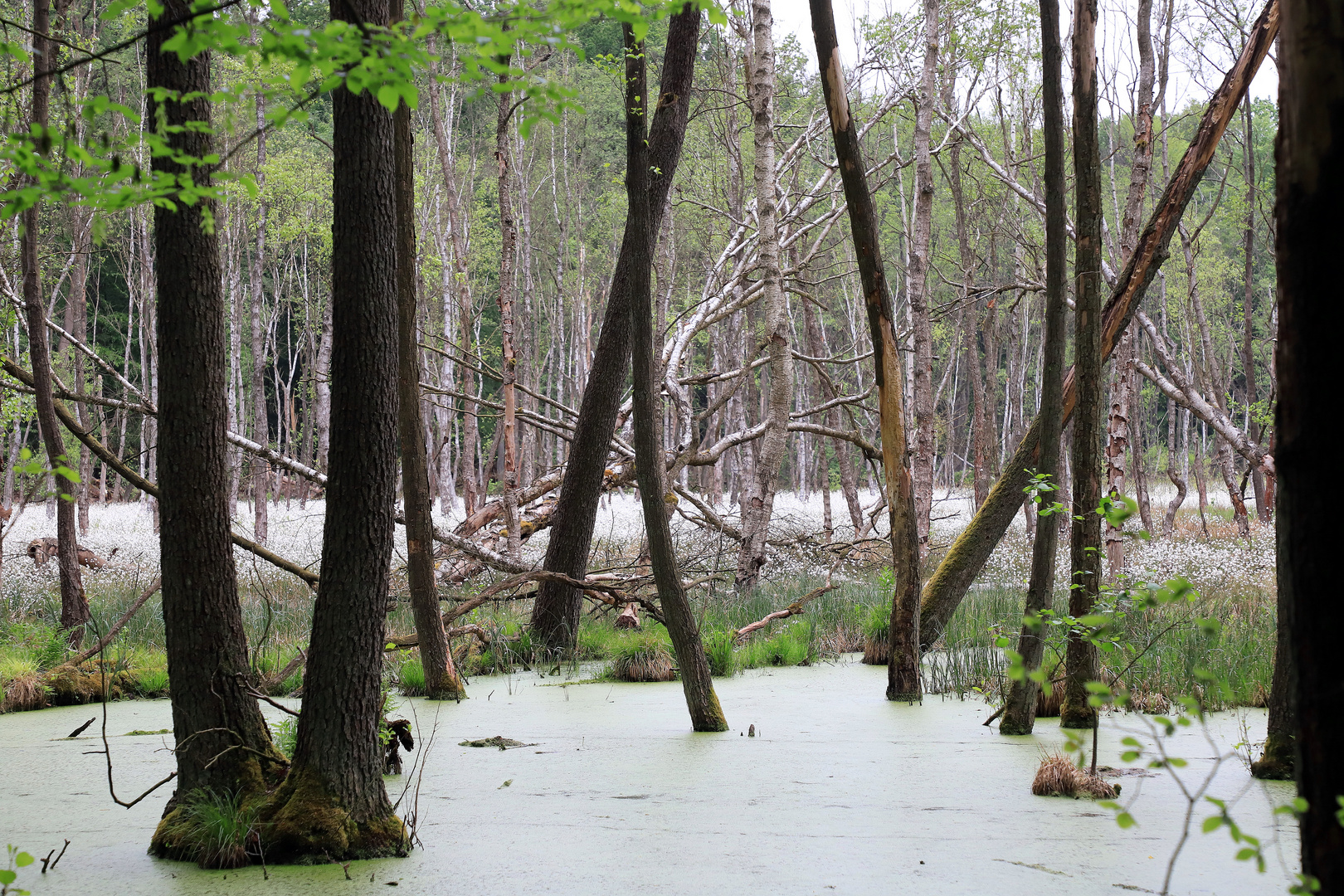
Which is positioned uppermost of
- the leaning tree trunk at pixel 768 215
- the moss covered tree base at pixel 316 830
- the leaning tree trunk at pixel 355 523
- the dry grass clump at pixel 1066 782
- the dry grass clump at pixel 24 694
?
the leaning tree trunk at pixel 768 215

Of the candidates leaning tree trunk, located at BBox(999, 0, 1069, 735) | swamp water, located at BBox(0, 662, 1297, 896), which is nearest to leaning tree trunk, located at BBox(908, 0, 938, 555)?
swamp water, located at BBox(0, 662, 1297, 896)

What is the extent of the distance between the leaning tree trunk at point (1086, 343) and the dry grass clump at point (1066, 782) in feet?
→ 2.39

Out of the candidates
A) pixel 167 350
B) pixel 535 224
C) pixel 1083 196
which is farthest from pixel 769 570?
pixel 535 224

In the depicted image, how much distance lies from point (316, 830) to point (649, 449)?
2427 millimetres

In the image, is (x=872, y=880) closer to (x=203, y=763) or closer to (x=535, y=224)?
(x=203, y=763)

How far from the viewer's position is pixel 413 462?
230 inches

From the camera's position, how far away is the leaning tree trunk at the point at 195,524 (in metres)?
3.07

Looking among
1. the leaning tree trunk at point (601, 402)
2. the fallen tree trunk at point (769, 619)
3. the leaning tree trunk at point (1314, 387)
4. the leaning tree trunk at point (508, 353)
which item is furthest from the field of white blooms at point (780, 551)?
the leaning tree trunk at point (1314, 387)

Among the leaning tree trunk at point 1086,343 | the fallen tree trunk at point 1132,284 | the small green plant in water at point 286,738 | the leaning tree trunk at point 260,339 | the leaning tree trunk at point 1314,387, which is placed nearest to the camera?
the leaning tree trunk at point 1314,387

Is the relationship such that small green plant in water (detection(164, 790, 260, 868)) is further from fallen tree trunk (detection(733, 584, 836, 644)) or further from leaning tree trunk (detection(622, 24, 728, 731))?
fallen tree trunk (detection(733, 584, 836, 644))

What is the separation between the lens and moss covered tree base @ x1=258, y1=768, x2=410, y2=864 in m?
2.94

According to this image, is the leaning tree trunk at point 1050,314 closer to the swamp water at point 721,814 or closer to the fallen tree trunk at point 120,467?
the swamp water at point 721,814

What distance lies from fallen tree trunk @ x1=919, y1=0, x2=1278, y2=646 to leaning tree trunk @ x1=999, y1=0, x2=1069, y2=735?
0.43m

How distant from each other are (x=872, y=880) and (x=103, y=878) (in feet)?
7.15
